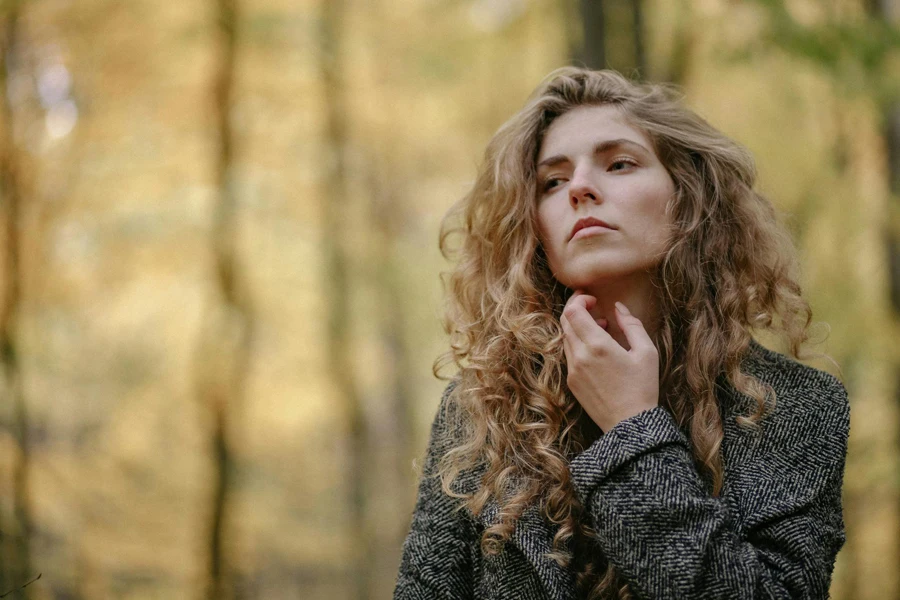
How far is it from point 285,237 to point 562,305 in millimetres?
6756

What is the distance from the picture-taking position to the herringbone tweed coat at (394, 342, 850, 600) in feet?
4.91

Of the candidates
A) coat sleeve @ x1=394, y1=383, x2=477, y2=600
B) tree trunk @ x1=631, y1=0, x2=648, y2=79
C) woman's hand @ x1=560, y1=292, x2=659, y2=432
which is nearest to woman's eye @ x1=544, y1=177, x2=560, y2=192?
woman's hand @ x1=560, y1=292, x2=659, y2=432

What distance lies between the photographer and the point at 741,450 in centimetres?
174

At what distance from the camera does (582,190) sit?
185 cm

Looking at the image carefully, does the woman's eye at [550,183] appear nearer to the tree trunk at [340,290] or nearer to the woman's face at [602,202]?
the woman's face at [602,202]

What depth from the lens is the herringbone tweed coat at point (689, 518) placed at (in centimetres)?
150

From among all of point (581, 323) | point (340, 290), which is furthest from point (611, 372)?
point (340, 290)

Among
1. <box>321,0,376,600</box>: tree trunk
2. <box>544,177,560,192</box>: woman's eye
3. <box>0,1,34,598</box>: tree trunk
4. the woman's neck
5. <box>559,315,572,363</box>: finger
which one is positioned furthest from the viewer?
<box>321,0,376,600</box>: tree trunk

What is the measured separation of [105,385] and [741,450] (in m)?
6.71

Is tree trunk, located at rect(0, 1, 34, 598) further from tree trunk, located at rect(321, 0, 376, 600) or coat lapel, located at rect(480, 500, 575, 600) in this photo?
coat lapel, located at rect(480, 500, 575, 600)

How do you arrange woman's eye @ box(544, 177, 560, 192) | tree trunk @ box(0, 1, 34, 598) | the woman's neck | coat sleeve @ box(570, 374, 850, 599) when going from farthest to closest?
tree trunk @ box(0, 1, 34, 598)
woman's eye @ box(544, 177, 560, 192)
the woman's neck
coat sleeve @ box(570, 374, 850, 599)

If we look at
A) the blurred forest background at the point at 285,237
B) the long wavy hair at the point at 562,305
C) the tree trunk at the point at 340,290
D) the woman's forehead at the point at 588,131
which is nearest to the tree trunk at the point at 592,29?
the blurred forest background at the point at 285,237

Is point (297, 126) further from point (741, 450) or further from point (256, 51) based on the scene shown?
point (741, 450)

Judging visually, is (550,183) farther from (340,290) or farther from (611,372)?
(340,290)
